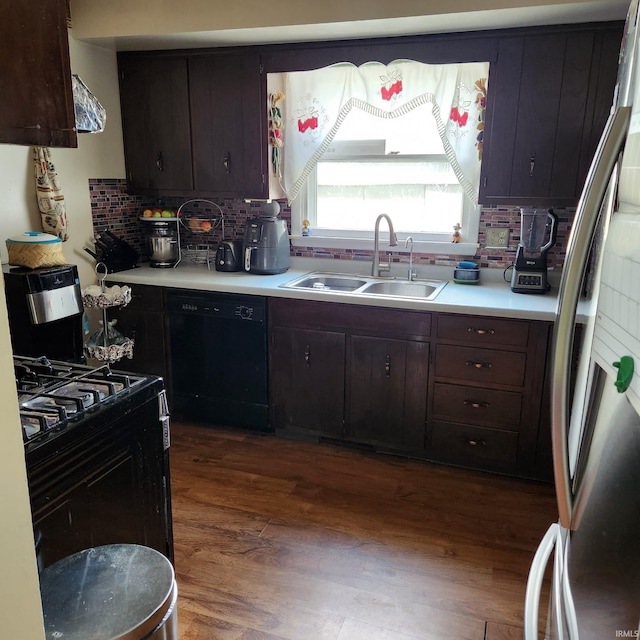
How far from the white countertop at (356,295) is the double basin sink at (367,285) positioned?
7 cm

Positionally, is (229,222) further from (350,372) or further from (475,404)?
(475,404)

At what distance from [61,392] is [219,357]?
67.9 inches

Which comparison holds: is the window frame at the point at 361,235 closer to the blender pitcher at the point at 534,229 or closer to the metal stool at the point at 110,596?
the blender pitcher at the point at 534,229

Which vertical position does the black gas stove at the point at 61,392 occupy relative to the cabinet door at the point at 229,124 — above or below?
below

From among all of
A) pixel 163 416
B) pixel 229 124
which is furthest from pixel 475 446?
pixel 229 124

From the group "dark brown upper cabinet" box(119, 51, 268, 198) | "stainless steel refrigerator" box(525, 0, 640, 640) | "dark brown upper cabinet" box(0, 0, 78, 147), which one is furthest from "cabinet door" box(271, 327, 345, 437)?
"dark brown upper cabinet" box(0, 0, 78, 147)

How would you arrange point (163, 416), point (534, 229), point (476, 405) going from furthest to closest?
point (534, 229), point (476, 405), point (163, 416)

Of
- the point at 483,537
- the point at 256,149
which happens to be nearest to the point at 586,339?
the point at 483,537

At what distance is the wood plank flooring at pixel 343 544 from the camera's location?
1915mm

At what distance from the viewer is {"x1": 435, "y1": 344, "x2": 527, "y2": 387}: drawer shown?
264 centimetres

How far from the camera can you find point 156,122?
3342mm

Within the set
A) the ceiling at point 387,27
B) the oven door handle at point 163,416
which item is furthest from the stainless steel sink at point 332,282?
the oven door handle at point 163,416

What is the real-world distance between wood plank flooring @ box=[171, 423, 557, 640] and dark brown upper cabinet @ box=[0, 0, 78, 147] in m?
1.67

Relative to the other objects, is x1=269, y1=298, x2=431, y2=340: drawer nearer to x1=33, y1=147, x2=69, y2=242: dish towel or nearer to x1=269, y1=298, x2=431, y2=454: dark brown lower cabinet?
x1=269, y1=298, x2=431, y2=454: dark brown lower cabinet
